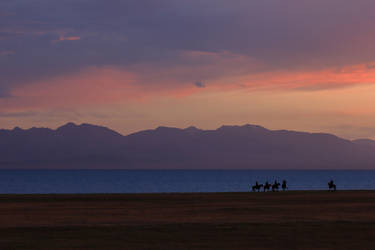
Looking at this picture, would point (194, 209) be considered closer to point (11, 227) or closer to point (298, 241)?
point (11, 227)

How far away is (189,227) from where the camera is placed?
2786 cm

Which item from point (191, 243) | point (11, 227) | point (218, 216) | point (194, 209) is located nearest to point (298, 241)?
point (191, 243)

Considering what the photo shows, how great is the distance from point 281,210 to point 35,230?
16912 millimetres

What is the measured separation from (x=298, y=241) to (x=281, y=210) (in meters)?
15.2

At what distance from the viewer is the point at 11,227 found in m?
28.1

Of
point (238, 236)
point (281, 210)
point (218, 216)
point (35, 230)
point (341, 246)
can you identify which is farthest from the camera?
point (281, 210)

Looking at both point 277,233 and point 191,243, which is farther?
point 277,233

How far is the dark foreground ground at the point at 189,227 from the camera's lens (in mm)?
22500

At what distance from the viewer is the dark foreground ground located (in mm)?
22500

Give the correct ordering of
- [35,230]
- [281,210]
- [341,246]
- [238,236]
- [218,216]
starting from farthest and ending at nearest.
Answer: [281,210]
[218,216]
[35,230]
[238,236]
[341,246]

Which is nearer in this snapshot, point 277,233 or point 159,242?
point 159,242

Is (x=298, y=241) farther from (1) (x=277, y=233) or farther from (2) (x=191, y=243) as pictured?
(2) (x=191, y=243)

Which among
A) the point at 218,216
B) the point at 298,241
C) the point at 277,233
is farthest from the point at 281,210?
the point at 298,241

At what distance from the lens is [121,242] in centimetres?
2300
